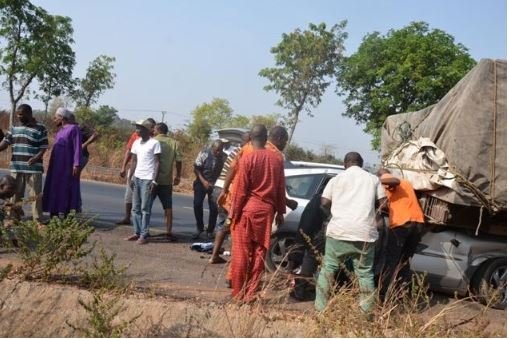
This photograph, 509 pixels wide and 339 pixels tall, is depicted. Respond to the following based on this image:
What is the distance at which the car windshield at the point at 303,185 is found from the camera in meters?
7.08

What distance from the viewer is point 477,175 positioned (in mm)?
5766

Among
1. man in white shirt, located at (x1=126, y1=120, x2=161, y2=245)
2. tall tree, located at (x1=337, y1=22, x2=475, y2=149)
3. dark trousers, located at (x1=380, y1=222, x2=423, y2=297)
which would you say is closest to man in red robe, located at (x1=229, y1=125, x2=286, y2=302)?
dark trousers, located at (x1=380, y1=222, x2=423, y2=297)

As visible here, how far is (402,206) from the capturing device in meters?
5.86

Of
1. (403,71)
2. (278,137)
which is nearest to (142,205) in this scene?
(278,137)

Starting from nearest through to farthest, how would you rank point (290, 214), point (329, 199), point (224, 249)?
point (329, 199), point (290, 214), point (224, 249)

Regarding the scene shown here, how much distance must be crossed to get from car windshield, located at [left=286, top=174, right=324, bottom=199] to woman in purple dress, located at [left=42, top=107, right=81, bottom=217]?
9.20ft

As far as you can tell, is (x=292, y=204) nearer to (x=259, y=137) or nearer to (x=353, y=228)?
(x=259, y=137)

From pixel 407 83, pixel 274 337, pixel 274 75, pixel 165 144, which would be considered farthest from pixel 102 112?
pixel 274 337

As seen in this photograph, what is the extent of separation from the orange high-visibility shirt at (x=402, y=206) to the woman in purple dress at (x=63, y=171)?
414 cm

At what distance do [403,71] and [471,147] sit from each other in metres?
15.1

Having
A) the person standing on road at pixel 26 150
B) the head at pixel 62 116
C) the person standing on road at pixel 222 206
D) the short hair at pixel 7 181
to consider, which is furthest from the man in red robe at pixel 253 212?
the head at pixel 62 116

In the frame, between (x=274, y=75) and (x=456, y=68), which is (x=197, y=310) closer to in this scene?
(x=456, y=68)

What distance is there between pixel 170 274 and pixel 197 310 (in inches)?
54.7

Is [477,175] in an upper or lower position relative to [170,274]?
upper
